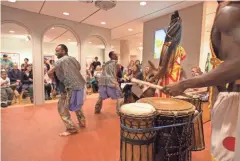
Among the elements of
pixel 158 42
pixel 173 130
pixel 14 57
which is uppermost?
pixel 158 42

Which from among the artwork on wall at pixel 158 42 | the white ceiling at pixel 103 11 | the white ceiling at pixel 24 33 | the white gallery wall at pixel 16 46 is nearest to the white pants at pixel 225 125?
the white ceiling at pixel 103 11

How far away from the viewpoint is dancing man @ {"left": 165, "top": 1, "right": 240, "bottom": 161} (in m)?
0.78

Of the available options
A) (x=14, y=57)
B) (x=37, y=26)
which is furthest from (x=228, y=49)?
(x=14, y=57)

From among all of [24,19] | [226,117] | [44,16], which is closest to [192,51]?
[226,117]

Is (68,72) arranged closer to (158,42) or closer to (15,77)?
(158,42)

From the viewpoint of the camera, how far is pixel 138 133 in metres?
1.22

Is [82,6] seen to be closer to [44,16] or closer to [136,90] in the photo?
[44,16]

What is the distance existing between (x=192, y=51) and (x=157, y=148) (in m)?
3.83

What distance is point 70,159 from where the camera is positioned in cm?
215

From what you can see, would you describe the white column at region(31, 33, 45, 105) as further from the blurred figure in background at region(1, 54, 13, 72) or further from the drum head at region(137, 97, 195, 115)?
the drum head at region(137, 97, 195, 115)

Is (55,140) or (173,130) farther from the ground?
(173,130)

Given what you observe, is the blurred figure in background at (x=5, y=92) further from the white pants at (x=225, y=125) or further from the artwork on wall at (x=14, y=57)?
the white pants at (x=225, y=125)

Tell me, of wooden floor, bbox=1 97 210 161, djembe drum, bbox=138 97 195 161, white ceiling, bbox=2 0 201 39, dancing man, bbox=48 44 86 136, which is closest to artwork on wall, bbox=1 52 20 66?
white ceiling, bbox=2 0 201 39

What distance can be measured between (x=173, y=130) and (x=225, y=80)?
628 millimetres
